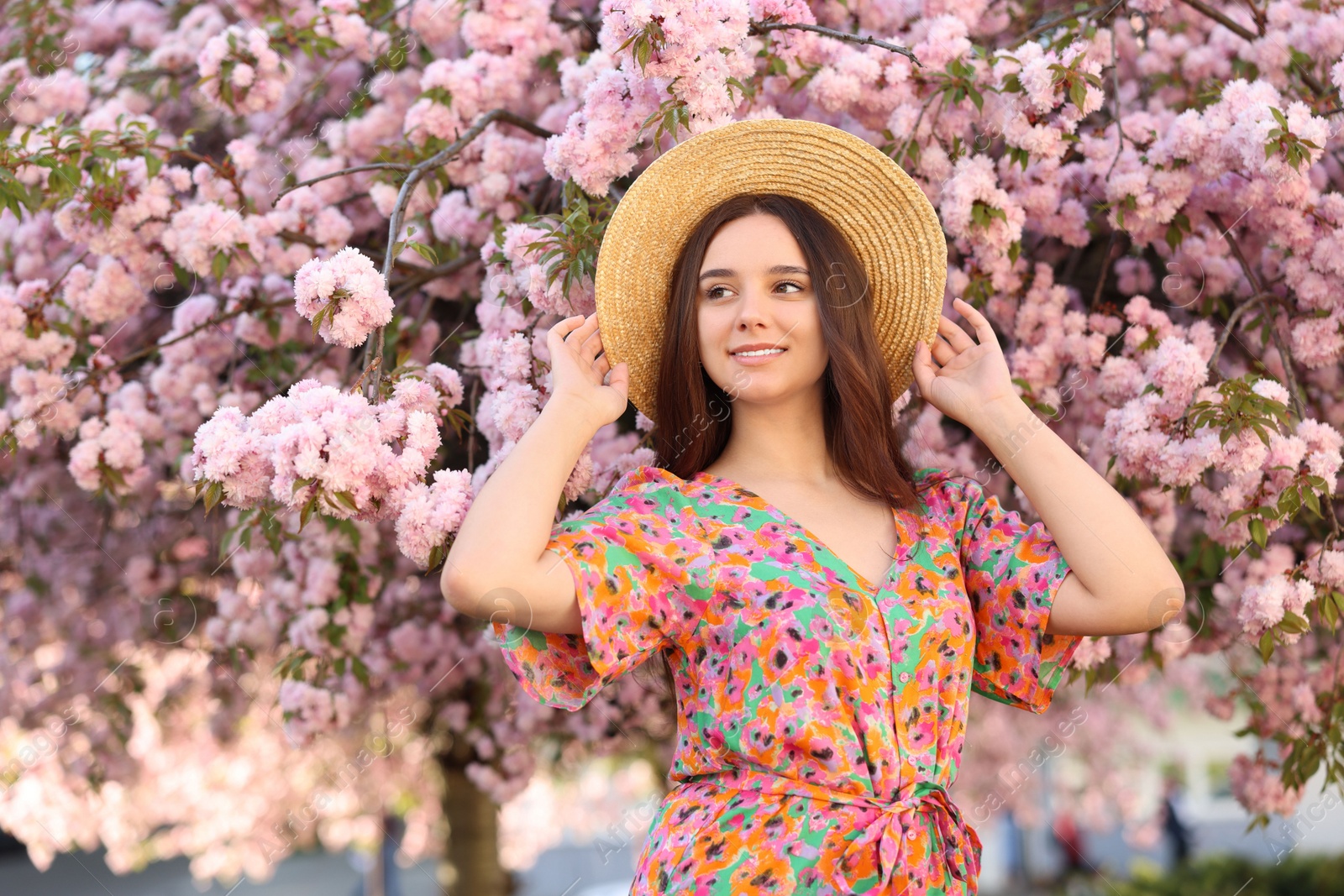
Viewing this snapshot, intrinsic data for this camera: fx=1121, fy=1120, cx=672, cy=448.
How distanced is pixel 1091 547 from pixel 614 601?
25.9 inches

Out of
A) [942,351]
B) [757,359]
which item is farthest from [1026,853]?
[757,359]

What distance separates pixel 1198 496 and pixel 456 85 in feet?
5.62

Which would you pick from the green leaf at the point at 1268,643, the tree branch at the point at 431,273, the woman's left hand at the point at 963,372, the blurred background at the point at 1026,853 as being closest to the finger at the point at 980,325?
the woman's left hand at the point at 963,372

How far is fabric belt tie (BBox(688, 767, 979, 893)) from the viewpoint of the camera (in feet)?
4.59

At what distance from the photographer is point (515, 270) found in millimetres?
1998

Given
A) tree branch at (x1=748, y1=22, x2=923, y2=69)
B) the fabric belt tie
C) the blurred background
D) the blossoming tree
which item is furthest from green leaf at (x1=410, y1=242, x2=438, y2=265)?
the blurred background

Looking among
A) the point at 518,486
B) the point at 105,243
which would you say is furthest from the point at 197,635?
the point at 518,486

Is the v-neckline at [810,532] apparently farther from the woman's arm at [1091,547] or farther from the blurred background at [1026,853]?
the blurred background at [1026,853]

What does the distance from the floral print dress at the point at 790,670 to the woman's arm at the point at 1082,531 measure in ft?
0.15

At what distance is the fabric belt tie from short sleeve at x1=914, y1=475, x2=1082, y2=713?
22 cm

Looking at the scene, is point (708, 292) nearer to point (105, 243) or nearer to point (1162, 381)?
point (1162, 381)

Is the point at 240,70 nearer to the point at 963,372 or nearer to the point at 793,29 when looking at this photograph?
the point at 793,29

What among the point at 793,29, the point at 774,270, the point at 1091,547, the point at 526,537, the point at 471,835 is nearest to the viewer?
the point at 526,537

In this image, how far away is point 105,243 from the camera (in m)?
2.51
